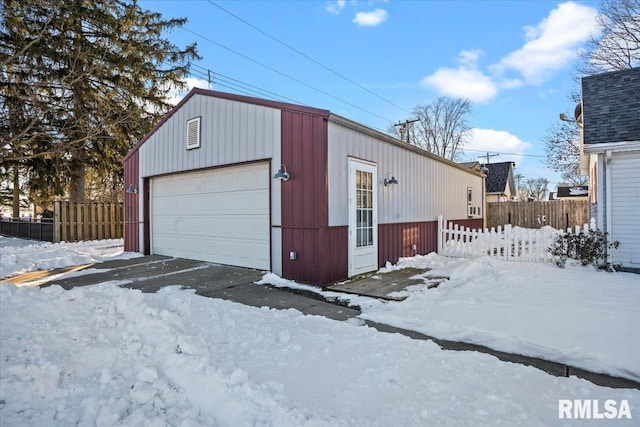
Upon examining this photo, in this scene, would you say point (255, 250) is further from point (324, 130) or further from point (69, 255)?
Answer: point (69, 255)

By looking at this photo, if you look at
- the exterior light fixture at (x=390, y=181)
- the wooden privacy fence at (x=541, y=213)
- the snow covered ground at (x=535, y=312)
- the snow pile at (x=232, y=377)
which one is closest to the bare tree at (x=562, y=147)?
the wooden privacy fence at (x=541, y=213)

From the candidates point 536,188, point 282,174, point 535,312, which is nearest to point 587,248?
point 535,312

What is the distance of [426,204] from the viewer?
32.5ft

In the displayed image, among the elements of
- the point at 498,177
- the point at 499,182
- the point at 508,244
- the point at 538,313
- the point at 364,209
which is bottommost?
the point at 538,313

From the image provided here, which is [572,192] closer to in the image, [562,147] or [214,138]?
[562,147]

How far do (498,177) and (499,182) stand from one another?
27.4 inches

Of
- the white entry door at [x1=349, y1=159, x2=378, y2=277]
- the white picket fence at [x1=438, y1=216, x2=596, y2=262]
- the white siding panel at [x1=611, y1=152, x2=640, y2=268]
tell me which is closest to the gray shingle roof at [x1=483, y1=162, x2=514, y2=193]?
the white picket fence at [x1=438, y1=216, x2=596, y2=262]

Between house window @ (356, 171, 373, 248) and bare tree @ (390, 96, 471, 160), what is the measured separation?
2547 centimetres

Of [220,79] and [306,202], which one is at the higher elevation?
[220,79]

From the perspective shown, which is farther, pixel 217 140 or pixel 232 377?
pixel 217 140

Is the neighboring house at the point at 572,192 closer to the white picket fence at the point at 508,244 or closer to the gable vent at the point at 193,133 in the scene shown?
the white picket fence at the point at 508,244

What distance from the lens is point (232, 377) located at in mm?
2586

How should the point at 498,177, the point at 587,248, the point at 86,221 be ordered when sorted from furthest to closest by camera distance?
the point at 498,177
the point at 86,221
the point at 587,248

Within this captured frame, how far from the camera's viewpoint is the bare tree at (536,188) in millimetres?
45025
